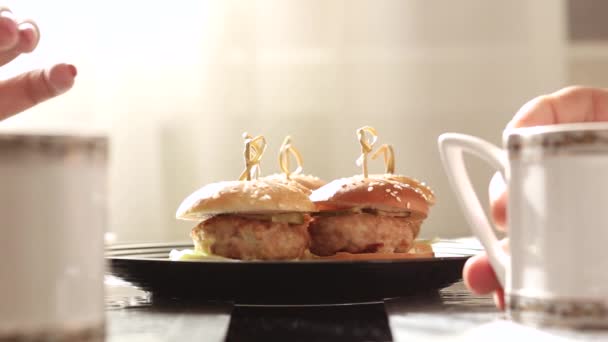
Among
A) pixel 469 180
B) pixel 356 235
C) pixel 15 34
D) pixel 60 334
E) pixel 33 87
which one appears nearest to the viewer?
pixel 60 334

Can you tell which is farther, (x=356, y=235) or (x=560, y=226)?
(x=356, y=235)

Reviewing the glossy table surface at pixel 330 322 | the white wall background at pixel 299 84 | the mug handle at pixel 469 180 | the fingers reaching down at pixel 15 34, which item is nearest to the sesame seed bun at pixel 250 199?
the glossy table surface at pixel 330 322

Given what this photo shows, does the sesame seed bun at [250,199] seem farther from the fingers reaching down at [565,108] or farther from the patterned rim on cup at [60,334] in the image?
the patterned rim on cup at [60,334]

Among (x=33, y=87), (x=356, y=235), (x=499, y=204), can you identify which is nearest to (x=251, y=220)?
(x=356, y=235)

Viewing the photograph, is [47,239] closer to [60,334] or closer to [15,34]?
[60,334]

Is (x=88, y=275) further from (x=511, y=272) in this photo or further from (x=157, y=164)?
(x=157, y=164)

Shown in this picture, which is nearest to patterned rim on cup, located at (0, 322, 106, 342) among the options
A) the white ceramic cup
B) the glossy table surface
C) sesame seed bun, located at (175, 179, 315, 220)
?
the white ceramic cup

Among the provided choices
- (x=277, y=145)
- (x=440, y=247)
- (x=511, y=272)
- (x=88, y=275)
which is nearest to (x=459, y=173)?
(x=511, y=272)

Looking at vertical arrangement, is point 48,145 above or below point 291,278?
above
